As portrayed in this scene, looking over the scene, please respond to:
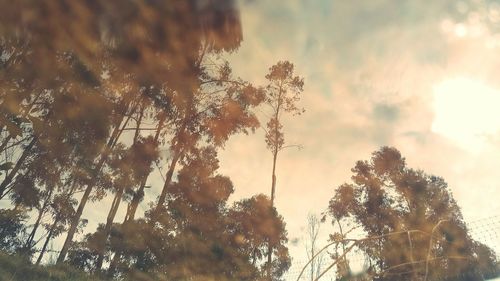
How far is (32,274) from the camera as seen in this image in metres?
8.78

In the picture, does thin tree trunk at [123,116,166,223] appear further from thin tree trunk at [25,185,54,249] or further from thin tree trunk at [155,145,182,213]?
thin tree trunk at [25,185,54,249]

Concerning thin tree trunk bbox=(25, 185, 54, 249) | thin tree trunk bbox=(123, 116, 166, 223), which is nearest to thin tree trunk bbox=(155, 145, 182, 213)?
thin tree trunk bbox=(123, 116, 166, 223)

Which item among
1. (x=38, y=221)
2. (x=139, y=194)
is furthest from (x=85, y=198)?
(x=38, y=221)

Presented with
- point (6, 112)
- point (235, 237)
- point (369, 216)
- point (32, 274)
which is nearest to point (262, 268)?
point (235, 237)

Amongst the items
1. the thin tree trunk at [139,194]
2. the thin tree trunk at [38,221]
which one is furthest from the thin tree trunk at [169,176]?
the thin tree trunk at [38,221]

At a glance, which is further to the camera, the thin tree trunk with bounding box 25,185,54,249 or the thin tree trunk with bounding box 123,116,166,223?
the thin tree trunk with bounding box 25,185,54,249

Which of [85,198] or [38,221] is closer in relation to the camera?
[85,198]

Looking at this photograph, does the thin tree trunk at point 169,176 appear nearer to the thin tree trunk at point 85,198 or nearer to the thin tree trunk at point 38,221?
the thin tree trunk at point 85,198

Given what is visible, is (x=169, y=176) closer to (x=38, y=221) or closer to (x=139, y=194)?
(x=139, y=194)

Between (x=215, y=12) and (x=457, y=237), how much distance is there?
78.5 feet

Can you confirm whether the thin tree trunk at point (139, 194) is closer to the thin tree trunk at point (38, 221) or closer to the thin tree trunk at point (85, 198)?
the thin tree trunk at point (85, 198)

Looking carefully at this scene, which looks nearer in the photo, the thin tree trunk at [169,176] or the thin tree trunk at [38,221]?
the thin tree trunk at [169,176]

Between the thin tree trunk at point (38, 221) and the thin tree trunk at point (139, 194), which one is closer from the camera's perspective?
the thin tree trunk at point (139, 194)

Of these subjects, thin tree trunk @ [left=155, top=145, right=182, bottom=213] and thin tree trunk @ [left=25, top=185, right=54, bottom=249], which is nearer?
thin tree trunk @ [left=155, top=145, right=182, bottom=213]
